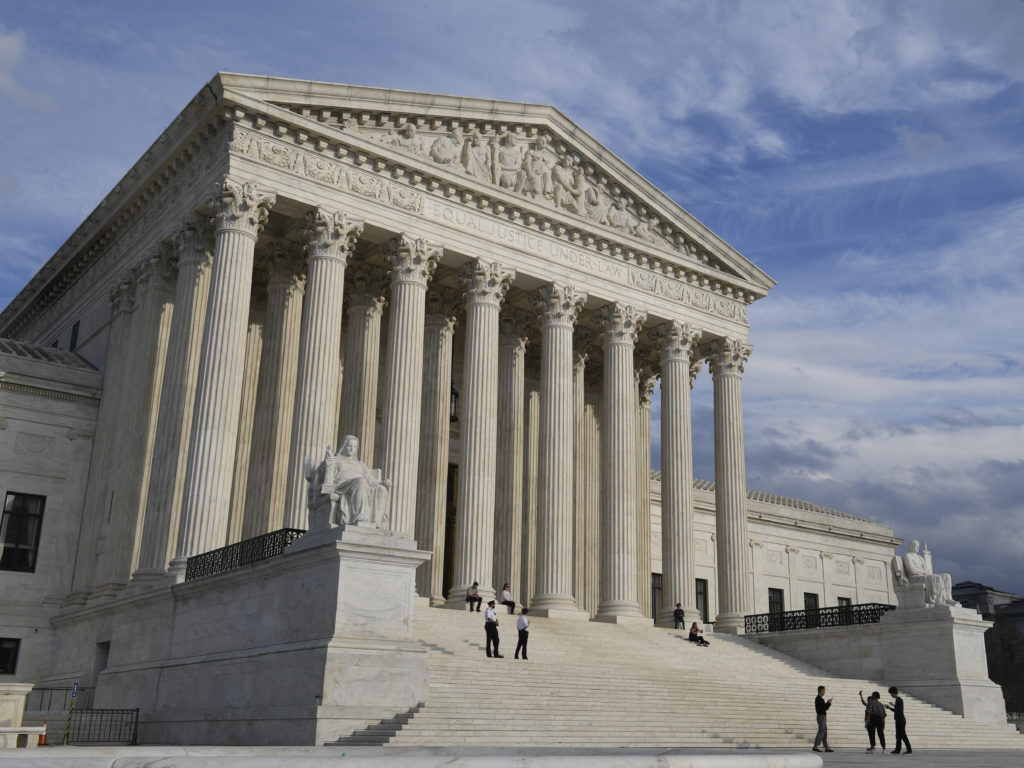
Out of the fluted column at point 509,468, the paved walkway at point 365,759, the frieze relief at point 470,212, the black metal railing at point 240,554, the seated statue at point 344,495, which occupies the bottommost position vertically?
the paved walkway at point 365,759

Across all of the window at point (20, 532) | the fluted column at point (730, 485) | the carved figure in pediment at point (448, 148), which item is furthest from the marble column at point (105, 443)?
the fluted column at point (730, 485)

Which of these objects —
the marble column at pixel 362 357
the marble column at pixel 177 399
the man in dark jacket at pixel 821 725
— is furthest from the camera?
the marble column at pixel 362 357

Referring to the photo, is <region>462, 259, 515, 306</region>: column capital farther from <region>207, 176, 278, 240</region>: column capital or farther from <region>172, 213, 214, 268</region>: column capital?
<region>172, 213, 214, 268</region>: column capital

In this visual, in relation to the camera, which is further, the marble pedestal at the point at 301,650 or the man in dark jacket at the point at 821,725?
the man in dark jacket at the point at 821,725

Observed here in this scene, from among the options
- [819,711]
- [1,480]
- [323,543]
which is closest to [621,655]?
[819,711]

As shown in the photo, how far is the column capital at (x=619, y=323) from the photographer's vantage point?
1505 inches

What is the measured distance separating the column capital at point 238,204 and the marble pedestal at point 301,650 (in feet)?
34.8

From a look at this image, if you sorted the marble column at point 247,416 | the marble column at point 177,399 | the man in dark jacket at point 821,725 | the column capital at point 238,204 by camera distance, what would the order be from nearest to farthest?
1. the man in dark jacket at point 821,725
2. the marble column at point 177,399
3. the column capital at point 238,204
4. the marble column at point 247,416

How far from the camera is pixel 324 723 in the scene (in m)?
18.7

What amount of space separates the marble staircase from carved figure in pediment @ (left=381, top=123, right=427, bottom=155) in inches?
587

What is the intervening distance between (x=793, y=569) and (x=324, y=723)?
44.8 meters

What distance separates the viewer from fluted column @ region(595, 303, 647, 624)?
35406 millimetres

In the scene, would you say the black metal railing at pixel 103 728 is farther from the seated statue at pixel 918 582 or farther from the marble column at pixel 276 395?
the seated statue at pixel 918 582

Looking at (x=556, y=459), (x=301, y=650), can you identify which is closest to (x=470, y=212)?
(x=556, y=459)
